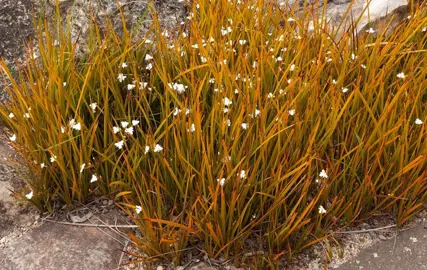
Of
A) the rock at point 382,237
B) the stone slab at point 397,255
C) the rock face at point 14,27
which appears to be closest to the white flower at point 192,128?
the stone slab at point 397,255

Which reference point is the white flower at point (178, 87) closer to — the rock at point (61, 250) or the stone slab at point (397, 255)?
the rock at point (61, 250)

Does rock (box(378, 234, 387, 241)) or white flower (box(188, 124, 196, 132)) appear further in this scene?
rock (box(378, 234, 387, 241))

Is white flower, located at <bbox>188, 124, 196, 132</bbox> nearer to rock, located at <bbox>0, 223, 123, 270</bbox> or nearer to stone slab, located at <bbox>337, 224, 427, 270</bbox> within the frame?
rock, located at <bbox>0, 223, 123, 270</bbox>

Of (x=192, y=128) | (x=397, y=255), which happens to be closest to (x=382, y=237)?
(x=397, y=255)

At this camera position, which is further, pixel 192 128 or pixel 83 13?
pixel 83 13

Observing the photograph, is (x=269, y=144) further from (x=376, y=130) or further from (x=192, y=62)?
(x=192, y=62)

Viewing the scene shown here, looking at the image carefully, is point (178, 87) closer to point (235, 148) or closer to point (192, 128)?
point (192, 128)

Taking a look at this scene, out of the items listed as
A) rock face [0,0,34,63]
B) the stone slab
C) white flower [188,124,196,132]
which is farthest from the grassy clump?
rock face [0,0,34,63]

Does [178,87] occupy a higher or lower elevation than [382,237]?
higher
